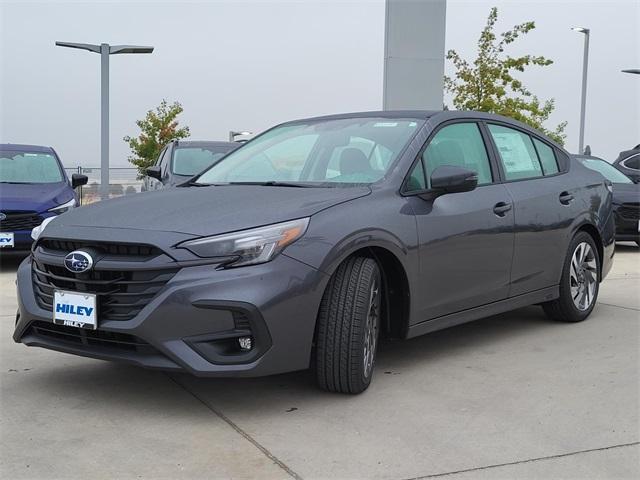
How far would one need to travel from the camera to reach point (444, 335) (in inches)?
226

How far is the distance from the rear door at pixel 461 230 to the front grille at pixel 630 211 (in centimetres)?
699

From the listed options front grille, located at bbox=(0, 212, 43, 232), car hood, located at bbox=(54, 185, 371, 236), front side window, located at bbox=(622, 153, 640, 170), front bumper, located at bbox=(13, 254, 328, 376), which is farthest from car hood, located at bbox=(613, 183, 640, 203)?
front bumper, located at bbox=(13, 254, 328, 376)

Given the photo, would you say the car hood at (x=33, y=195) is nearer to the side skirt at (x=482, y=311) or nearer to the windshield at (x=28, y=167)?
the windshield at (x=28, y=167)

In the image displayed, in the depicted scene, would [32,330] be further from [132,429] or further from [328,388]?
[328,388]

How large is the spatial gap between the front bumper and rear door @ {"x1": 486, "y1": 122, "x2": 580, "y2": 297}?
2.00 metres

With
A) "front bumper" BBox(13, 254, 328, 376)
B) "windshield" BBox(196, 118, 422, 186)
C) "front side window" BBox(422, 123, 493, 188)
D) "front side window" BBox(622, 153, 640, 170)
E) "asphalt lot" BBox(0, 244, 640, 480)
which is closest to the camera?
"asphalt lot" BBox(0, 244, 640, 480)

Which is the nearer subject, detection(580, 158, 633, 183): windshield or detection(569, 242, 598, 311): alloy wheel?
detection(569, 242, 598, 311): alloy wheel

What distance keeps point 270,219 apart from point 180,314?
0.62 metres

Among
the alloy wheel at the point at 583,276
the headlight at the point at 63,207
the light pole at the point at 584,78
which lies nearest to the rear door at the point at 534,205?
the alloy wheel at the point at 583,276

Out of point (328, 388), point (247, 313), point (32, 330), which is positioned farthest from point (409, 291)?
point (32, 330)

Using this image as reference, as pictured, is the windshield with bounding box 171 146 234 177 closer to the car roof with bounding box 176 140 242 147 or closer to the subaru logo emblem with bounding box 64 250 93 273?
the car roof with bounding box 176 140 242 147

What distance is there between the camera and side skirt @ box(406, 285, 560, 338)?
4680 mm

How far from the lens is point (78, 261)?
12.8ft

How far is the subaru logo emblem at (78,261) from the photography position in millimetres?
3875
